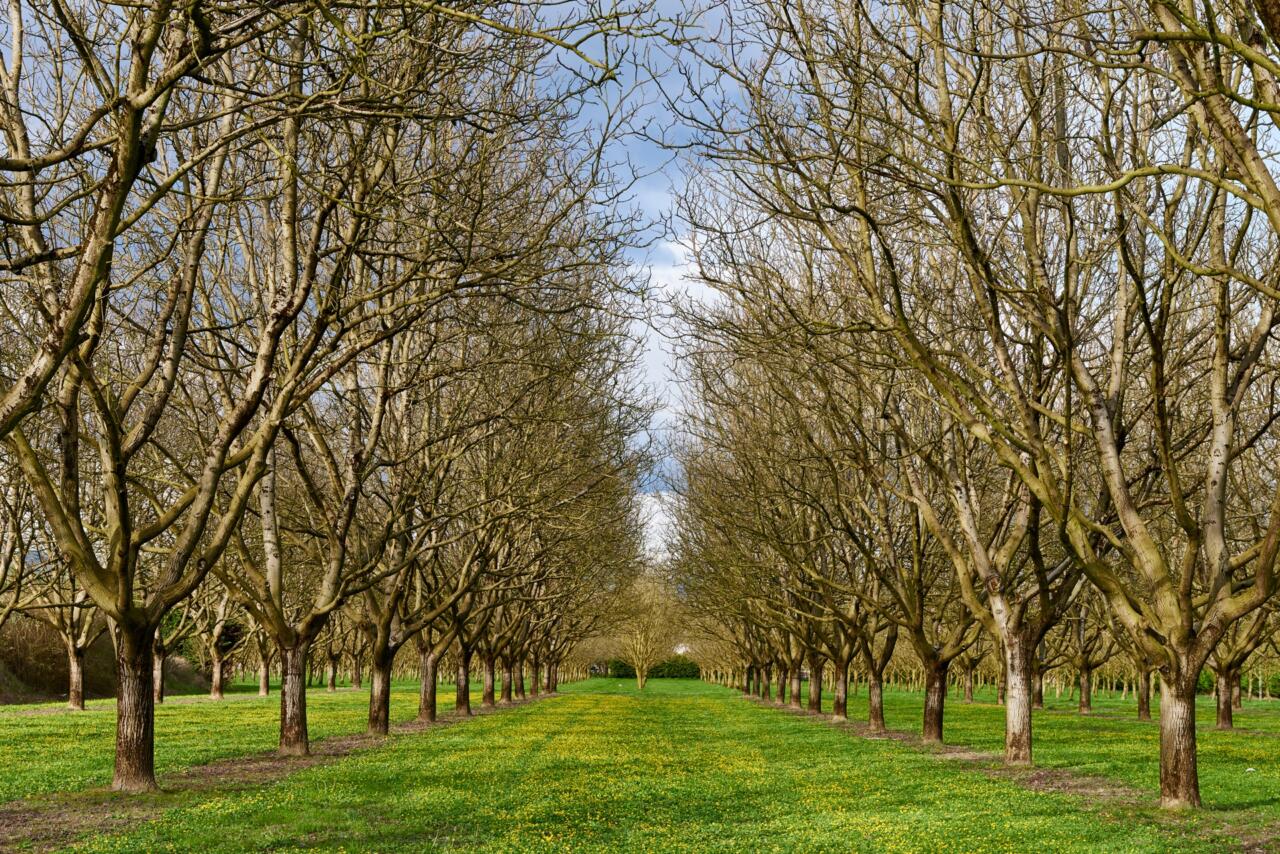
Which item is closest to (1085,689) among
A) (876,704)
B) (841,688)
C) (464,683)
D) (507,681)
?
(841,688)

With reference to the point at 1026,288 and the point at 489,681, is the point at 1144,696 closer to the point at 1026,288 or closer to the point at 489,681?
the point at 489,681

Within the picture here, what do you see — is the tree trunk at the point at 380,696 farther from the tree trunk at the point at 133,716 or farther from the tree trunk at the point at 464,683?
the tree trunk at the point at 133,716

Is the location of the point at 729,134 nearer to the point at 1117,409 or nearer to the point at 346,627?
the point at 1117,409

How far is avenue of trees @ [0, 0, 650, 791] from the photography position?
31.4ft

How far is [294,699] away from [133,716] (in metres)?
6.58

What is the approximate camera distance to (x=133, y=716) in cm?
1432

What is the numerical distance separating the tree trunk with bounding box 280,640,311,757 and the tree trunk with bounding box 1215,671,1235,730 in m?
30.8

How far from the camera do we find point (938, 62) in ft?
53.5

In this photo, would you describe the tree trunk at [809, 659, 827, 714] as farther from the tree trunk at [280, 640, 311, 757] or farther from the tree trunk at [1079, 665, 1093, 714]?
the tree trunk at [280, 640, 311, 757]

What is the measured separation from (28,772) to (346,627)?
5892 centimetres

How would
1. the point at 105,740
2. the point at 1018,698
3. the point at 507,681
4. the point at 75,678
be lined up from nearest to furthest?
1. the point at 1018,698
2. the point at 105,740
3. the point at 75,678
4. the point at 507,681

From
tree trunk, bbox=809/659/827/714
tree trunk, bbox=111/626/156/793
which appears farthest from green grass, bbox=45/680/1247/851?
tree trunk, bbox=809/659/827/714

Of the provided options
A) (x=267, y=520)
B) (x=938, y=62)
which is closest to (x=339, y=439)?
(x=267, y=520)

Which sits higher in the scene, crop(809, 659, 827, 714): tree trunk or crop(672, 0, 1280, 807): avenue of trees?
crop(672, 0, 1280, 807): avenue of trees
